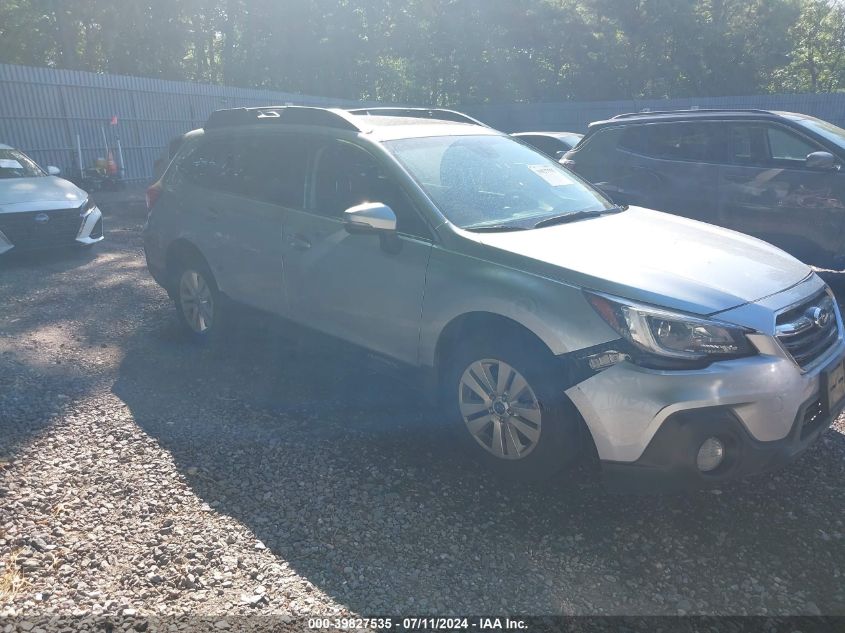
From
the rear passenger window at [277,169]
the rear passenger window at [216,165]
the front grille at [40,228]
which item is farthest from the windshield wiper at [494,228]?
the front grille at [40,228]

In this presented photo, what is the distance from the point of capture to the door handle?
438 cm

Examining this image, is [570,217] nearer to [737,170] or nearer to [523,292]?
[523,292]

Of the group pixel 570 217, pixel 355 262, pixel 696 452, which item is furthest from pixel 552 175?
pixel 696 452

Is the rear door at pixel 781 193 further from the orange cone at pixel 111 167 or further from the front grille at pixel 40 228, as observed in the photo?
the orange cone at pixel 111 167

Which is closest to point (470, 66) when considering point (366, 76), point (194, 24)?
point (366, 76)

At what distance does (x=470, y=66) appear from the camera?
1326 inches

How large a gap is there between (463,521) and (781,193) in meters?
5.35

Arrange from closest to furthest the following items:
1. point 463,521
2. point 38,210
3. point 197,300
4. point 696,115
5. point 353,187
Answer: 1. point 463,521
2. point 353,187
3. point 197,300
4. point 696,115
5. point 38,210

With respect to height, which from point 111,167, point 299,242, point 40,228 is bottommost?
point 111,167

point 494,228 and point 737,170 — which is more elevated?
point 494,228

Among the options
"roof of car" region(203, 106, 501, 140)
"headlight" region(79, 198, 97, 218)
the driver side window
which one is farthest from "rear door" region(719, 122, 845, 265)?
"headlight" region(79, 198, 97, 218)

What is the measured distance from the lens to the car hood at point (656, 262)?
3.02 meters

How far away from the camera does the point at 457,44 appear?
33.6 m

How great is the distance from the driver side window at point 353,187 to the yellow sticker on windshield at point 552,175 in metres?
1.12
